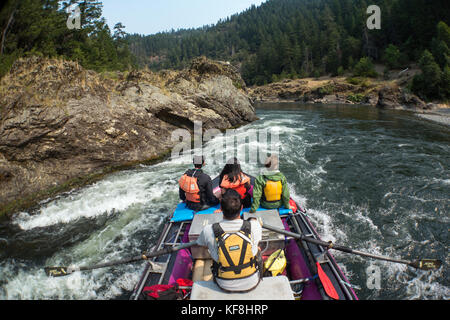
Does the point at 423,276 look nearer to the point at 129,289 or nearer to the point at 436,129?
the point at 129,289

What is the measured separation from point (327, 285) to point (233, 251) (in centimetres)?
197

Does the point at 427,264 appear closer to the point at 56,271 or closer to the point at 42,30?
the point at 56,271

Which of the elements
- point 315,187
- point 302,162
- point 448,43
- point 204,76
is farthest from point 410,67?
point 315,187

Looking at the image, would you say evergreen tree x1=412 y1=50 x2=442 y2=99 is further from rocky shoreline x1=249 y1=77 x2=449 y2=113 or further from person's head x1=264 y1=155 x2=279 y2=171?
person's head x1=264 y1=155 x2=279 y2=171

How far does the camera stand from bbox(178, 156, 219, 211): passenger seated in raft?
5867 millimetres

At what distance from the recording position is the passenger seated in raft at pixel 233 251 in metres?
2.72

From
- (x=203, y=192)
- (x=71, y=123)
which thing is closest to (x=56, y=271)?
(x=203, y=192)

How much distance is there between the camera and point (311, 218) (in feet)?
23.1

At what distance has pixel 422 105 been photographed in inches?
1125

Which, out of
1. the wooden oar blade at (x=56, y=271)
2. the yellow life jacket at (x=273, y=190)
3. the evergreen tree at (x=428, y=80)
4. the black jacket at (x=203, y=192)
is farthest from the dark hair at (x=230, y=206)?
the evergreen tree at (x=428, y=80)

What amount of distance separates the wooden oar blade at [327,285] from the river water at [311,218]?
138 cm

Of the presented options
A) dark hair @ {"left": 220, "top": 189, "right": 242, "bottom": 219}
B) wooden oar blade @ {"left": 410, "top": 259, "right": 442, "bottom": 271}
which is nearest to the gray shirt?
dark hair @ {"left": 220, "top": 189, "right": 242, "bottom": 219}

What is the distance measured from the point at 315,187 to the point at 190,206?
5.57 meters
